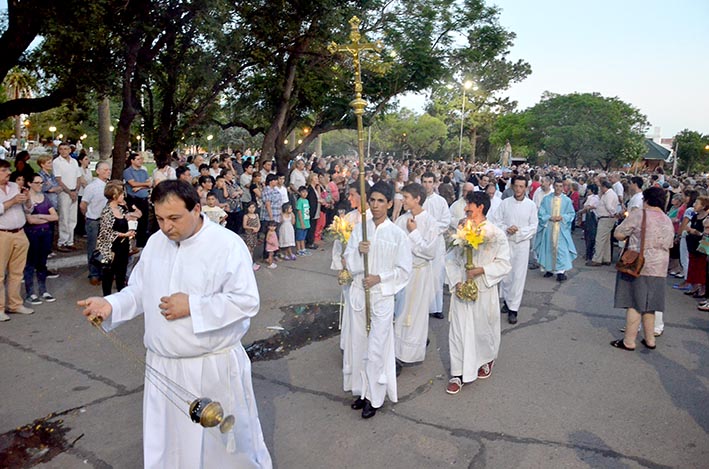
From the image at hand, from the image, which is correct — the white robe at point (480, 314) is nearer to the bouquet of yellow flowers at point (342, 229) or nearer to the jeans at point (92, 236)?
the bouquet of yellow flowers at point (342, 229)

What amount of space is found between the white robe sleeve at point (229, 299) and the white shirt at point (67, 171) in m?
8.91

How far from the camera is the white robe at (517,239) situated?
8.16 m

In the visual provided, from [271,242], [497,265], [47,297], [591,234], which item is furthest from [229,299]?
[591,234]

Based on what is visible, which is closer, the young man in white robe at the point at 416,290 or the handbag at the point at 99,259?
the young man in white robe at the point at 416,290

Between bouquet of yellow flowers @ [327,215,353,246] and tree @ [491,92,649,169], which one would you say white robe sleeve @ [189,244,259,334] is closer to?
bouquet of yellow flowers @ [327,215,353,246]

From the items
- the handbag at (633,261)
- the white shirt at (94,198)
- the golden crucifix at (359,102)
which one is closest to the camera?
the golden crucifix at (359,102)

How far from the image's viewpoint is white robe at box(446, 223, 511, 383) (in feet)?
18.4

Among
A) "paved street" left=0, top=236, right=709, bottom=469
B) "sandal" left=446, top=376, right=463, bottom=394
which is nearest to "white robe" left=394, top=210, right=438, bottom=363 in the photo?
"paved street" left=0, top=236, right=709, bottom=469

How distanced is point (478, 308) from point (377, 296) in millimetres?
1371

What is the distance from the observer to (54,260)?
10.0m

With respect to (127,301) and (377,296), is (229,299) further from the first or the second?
(377,296)

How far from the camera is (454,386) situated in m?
5.55

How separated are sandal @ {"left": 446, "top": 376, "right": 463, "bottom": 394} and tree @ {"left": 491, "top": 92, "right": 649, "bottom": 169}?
46834mm

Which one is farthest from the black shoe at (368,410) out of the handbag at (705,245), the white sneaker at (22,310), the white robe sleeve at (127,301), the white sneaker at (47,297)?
the handbag at (705,245)
